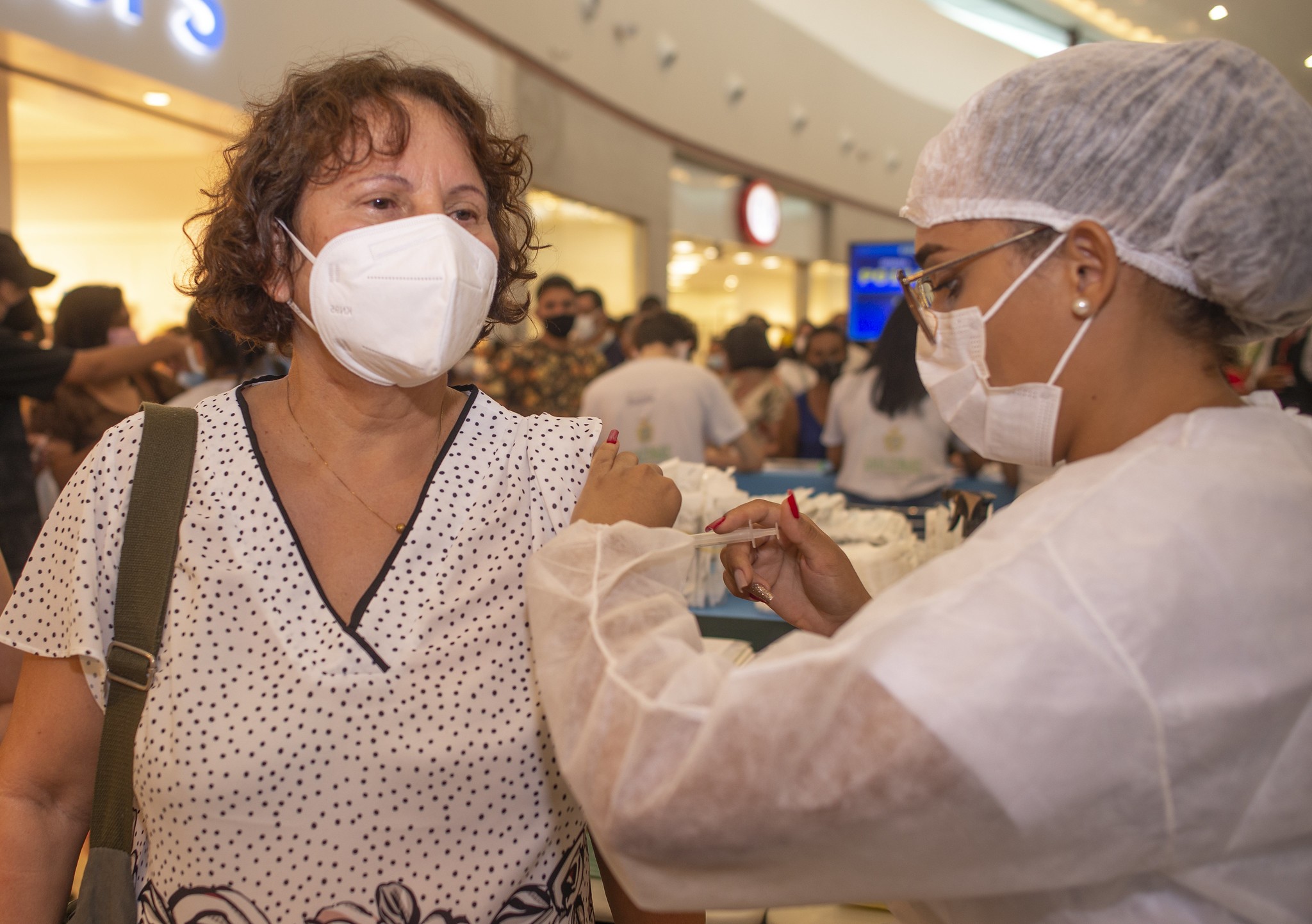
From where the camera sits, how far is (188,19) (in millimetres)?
5352

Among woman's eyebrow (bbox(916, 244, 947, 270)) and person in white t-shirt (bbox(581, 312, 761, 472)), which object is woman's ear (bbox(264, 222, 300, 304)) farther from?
person in white t-shirt (bbox(581, 312, 761, 472))

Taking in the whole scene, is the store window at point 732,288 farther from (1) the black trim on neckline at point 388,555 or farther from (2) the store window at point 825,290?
(1) the black trim on neckline at point 388,555

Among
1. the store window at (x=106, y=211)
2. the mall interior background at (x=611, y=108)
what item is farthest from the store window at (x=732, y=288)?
the store window at (x=106, y=211)

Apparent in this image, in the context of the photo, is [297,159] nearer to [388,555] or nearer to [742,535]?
[388,555]

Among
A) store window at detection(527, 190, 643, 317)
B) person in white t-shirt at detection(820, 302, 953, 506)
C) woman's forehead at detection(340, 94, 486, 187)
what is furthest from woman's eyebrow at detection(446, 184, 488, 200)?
store window at detection(527, 190, 643, 317)

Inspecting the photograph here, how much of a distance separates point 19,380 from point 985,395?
3.40 metres

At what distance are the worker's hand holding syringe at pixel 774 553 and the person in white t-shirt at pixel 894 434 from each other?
3.25m

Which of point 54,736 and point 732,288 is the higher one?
point 54,736

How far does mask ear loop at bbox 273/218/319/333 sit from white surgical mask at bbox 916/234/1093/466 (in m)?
0.91

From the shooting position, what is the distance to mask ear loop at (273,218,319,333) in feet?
4.81

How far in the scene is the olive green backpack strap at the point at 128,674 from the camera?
52.0 inches

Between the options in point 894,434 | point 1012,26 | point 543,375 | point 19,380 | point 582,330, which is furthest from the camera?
point 582,330

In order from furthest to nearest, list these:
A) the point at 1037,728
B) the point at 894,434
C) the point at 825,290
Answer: the point at 825,290, the point at 894,434, the point at 1037,728

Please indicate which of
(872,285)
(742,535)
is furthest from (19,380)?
(872,285)
